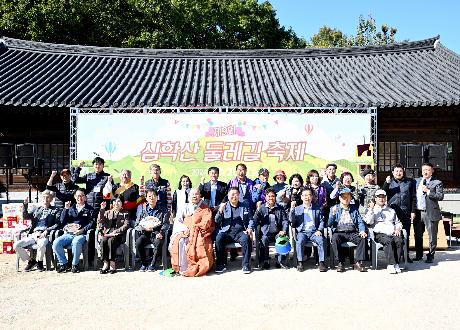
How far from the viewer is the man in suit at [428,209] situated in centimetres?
775

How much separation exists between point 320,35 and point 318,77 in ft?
90.9

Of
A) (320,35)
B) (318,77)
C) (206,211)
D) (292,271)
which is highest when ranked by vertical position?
(320,35)

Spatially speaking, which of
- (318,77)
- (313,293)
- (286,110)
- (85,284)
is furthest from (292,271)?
(318,77)

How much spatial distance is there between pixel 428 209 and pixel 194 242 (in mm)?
4056

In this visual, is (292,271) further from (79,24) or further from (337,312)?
(79,24)

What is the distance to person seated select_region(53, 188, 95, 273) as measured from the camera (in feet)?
23.6

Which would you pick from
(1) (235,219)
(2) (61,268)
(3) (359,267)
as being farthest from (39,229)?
(3) (359,267)

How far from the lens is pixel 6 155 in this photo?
1096 centimetres

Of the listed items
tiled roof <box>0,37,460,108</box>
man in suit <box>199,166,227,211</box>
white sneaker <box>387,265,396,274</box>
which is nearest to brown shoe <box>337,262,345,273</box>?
white sneaker <box>387,265,396,274</box>

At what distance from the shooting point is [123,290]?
6098mm

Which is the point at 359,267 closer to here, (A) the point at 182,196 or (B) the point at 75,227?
(A) the point at 182,196

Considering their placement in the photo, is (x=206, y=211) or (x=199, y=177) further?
(x=199, y=177)

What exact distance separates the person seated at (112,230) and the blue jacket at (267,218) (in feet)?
7.07

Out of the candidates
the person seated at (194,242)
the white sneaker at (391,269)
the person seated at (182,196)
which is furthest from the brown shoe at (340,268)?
the person seated at (182,196)
